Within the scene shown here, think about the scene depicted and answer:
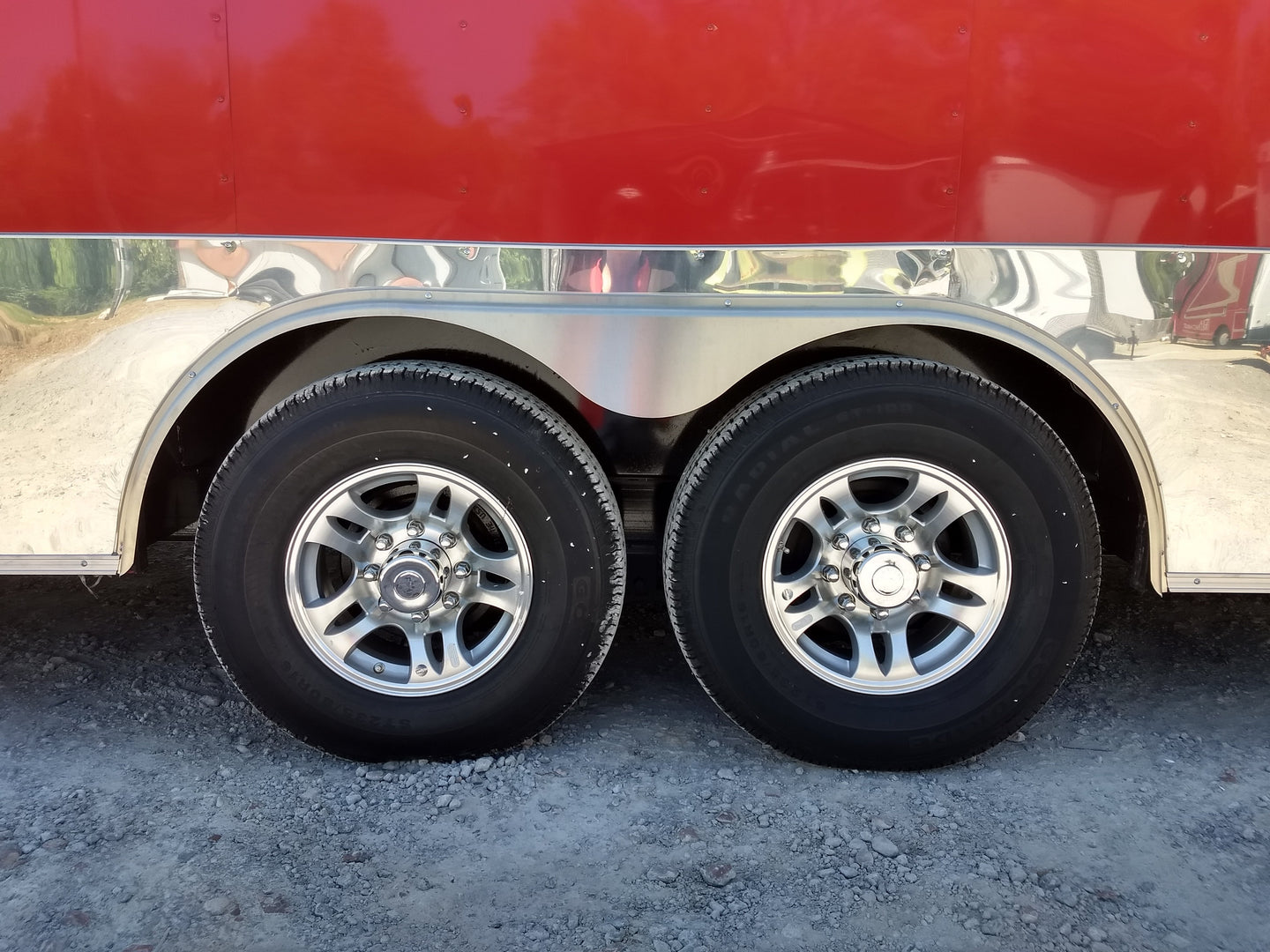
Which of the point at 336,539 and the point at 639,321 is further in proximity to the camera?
the point at 336,539

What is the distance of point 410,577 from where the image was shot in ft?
9.09

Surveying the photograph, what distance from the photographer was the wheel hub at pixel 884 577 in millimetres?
2744

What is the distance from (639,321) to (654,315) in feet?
0.13

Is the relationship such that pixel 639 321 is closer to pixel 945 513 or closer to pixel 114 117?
pixel 945 513

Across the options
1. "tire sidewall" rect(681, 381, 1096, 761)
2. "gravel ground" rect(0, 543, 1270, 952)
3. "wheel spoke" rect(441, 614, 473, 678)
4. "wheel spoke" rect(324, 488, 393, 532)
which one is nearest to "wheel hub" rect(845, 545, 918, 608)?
"tire sidewall" rect(681, 381, 1096, 761)

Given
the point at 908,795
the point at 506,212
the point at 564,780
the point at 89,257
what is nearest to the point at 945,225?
the point at 506,212

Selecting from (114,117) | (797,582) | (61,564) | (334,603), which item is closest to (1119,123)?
(797,582)

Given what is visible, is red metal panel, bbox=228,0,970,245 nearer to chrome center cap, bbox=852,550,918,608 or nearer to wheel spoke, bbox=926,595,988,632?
chrome center cap, bbox=852,550,918,608

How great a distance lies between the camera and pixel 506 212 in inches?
102

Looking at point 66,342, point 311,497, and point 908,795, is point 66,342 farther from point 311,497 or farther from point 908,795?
point 908,795

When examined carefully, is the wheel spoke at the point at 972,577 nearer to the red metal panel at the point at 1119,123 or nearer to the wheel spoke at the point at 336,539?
the red metal panel at the point at 1119,123

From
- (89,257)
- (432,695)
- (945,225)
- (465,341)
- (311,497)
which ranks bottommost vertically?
(432,695)

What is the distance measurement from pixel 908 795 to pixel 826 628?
1.74 feet

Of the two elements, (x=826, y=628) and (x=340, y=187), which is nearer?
(x=340, y=187)
